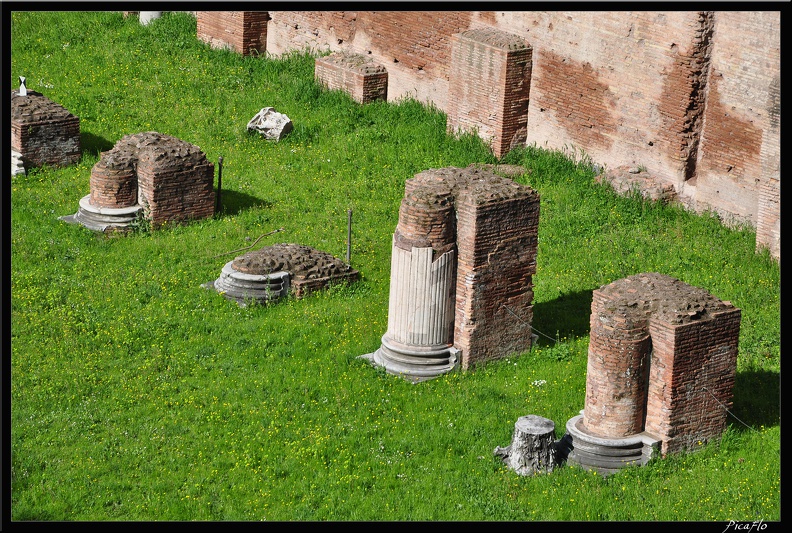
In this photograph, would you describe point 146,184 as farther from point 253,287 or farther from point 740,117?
point 740,117

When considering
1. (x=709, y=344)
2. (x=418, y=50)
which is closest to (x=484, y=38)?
(x=418, y=50)

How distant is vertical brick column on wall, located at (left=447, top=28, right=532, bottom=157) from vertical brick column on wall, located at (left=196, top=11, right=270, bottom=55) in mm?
4655

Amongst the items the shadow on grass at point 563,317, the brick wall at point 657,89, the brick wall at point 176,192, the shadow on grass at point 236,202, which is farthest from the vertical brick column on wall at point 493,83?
the shadow on grass at point 563,317

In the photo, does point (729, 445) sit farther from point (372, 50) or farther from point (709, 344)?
point (372, 50)

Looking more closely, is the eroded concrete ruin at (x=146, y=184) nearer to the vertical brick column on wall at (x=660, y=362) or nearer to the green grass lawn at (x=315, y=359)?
the green grass lawn at (x=315, y=359)

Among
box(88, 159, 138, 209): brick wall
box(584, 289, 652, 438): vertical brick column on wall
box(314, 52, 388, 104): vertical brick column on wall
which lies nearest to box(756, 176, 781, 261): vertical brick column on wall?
box(584, 289, 652, 438): vertical brick column on wall

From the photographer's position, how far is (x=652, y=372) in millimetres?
10875

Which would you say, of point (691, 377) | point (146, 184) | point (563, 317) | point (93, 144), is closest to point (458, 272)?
point (563, 317)

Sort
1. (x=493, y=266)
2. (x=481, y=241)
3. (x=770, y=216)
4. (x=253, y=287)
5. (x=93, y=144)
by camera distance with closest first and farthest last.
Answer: (x=481, y=241)
(x=493, y=266)
(x=253, y=287)
(x=770, y=216)
(x=93, y=144)

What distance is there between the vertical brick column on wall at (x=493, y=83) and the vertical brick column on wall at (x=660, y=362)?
282 inches

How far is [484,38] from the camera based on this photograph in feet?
59.2

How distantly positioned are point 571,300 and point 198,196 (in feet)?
16.3

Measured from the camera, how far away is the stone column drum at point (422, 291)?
40.3ft

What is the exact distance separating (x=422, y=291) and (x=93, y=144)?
7.92 m
